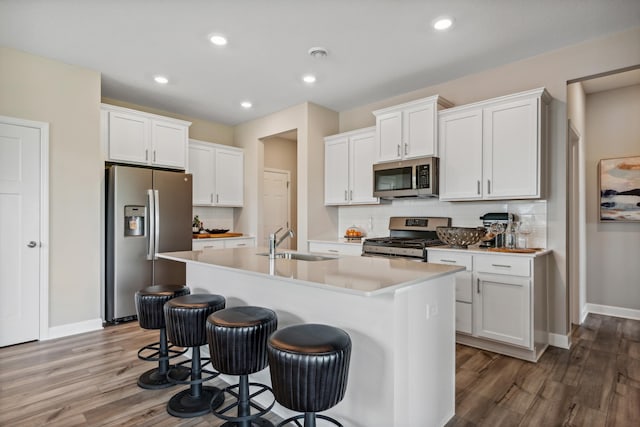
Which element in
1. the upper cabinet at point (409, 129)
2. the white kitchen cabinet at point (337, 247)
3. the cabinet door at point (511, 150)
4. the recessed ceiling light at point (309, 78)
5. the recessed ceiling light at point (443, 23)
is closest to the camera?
the recessed ceiling light at point (443, 23)

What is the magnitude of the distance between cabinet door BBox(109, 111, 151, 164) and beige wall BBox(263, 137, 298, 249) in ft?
7.74

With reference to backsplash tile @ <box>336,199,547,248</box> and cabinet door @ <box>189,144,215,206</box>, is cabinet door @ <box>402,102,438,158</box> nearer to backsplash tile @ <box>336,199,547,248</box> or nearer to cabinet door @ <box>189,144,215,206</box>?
backsplash tile @ <box>336,199,547,248</box>

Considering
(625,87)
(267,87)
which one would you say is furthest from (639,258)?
(267,87)

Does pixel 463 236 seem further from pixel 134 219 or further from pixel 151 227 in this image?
pixel 134 219

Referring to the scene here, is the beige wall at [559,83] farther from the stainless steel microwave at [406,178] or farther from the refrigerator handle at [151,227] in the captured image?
the refrigerator handle at [151,227]

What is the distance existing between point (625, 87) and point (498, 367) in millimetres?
3686

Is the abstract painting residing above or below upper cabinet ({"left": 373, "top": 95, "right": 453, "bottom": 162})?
below

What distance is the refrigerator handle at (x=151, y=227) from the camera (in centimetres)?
398

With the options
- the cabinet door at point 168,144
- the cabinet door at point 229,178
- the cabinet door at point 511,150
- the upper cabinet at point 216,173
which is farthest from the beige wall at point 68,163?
the cabinet door at point 511,150

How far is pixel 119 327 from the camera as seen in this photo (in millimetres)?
3738

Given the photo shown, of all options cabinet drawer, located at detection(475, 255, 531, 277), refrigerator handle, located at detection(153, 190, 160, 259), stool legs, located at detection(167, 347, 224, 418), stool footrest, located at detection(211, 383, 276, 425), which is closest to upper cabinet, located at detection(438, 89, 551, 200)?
cabinet drawer, located at detection(475, 255, 531, 277)

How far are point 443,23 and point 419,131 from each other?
1199mm

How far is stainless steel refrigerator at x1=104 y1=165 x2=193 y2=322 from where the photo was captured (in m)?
3.81

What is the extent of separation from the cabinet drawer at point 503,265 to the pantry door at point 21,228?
410 centimetres
